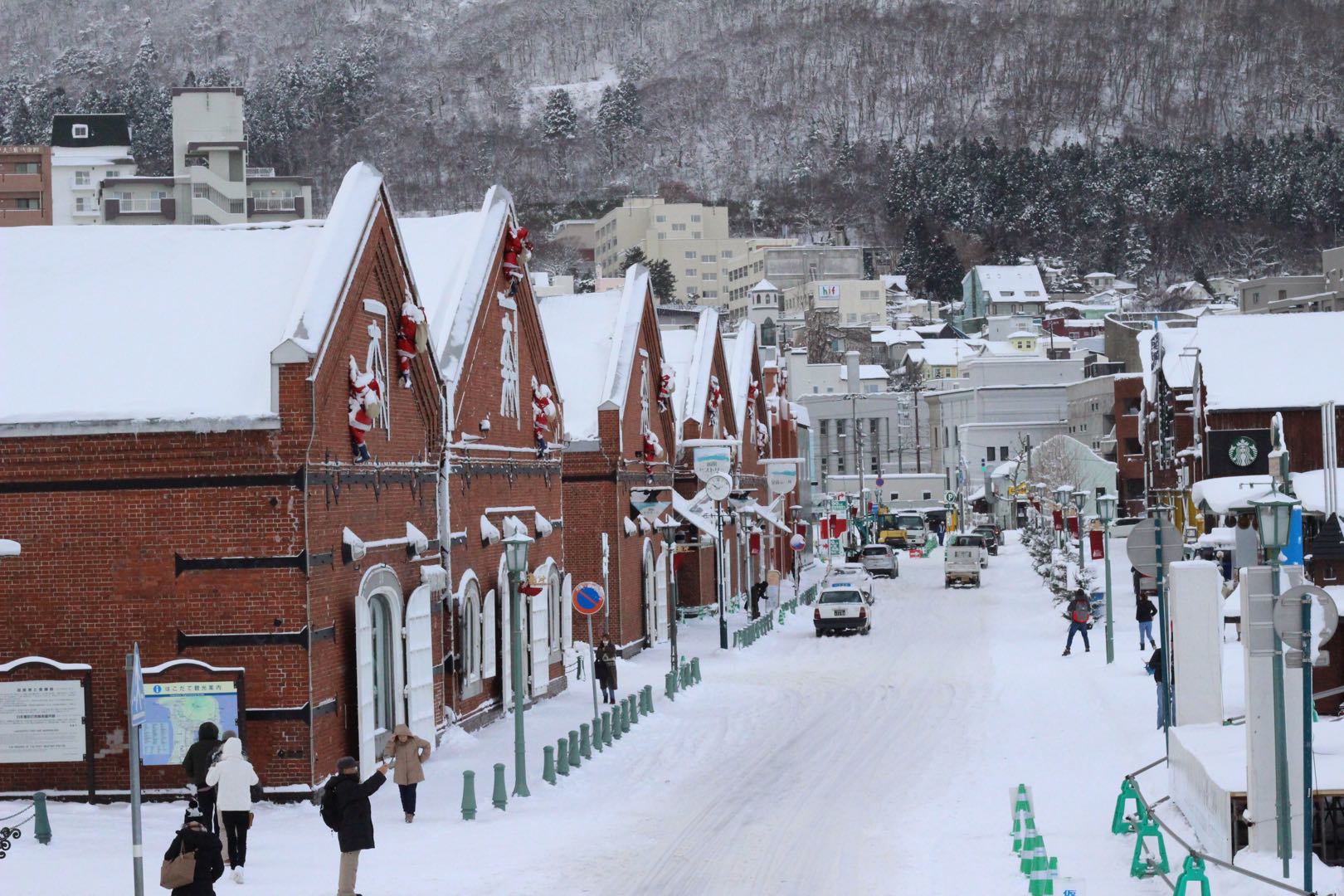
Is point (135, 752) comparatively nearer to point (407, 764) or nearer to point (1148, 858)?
point (407, 764)

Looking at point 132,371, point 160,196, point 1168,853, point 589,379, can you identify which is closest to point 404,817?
point 132,371

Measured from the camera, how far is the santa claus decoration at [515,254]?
32.8 m

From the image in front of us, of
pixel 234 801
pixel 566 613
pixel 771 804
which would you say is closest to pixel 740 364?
pixel 566 613

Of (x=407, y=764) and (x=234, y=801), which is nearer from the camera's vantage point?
(x=234, y=801)

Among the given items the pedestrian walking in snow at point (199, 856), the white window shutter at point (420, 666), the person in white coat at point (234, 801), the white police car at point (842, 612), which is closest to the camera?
the pedestrian walking in snow at point (199, 856)

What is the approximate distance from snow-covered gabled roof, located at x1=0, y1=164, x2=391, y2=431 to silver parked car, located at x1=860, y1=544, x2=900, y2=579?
53421 millimetres

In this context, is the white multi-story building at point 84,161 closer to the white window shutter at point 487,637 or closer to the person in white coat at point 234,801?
the white window shutter at point 487,637

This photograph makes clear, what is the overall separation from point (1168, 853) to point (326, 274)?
1264cm

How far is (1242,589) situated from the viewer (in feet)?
51.3

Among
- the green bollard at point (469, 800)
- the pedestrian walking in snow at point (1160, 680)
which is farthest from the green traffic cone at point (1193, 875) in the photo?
the pedestrian walking in snow at point (1160, 680)

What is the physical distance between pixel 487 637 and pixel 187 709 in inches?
405

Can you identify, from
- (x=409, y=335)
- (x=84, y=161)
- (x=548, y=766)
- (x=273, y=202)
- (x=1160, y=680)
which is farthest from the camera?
(x=84, y=161)

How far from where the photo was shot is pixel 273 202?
414 feet

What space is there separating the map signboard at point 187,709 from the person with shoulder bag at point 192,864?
7202 mm
